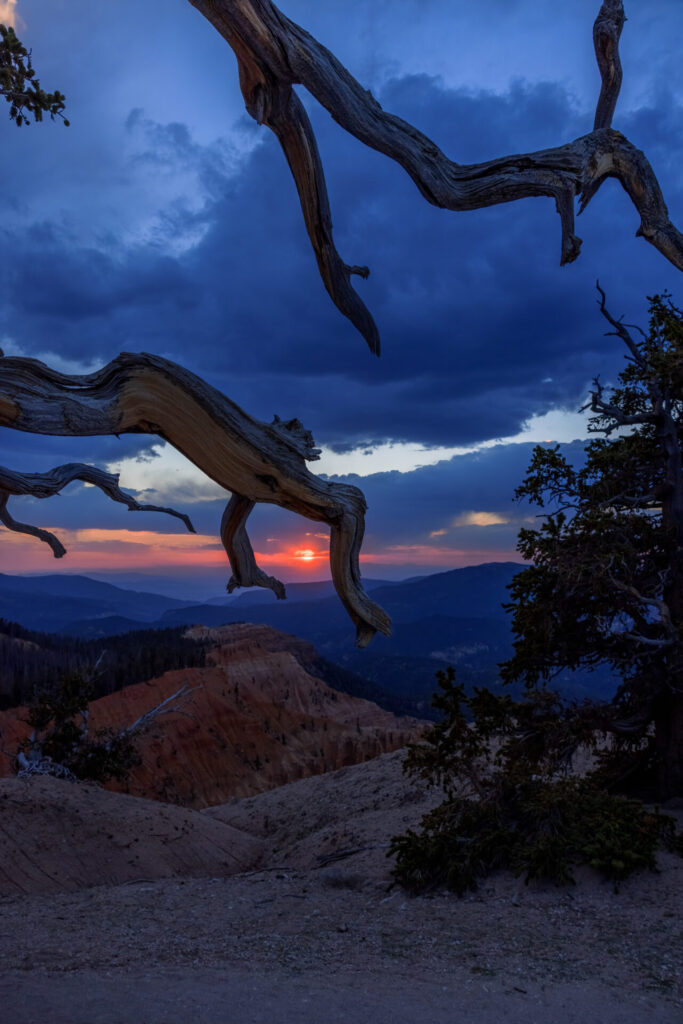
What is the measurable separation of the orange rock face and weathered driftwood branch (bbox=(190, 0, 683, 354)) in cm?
3163

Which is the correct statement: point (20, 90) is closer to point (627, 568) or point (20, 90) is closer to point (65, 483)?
point (65, 483)

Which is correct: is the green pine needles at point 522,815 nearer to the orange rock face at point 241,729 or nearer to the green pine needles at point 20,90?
the green pine needles at point 20,90

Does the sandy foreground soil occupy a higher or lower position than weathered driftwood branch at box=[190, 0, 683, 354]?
lower

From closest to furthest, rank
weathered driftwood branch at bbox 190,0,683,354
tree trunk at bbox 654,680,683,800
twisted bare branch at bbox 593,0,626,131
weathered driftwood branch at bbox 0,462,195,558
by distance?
weathered driftwood branch at bbox 190,0,683,354 → weathered driftwood branch at bbox 0,462,195,558 → twisted bare branch at bbox 593,0,626,131 → tree trunk at bbox 654,680,683,800

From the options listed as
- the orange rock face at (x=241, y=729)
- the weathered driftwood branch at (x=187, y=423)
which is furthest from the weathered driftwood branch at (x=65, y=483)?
the orange rock face at (x=241, y=729)

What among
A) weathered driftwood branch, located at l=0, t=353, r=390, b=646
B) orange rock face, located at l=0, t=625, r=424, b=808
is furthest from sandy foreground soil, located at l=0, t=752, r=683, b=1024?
orange rock face, located at l=0, t=625, r=424, b=808

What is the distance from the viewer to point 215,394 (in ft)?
12.1

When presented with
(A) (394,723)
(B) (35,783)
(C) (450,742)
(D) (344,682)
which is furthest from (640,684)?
(D) (344,682)

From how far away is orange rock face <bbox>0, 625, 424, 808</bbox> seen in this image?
128 feet

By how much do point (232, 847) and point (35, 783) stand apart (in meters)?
5.33

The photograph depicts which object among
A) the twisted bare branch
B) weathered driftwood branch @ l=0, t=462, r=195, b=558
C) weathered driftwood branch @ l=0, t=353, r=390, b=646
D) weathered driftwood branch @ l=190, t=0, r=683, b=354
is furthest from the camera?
the twisted bare branch

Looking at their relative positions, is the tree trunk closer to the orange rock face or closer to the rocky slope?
the rocky slope

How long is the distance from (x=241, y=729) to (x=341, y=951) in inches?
1546

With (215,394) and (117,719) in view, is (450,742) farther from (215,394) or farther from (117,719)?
(117,719)
